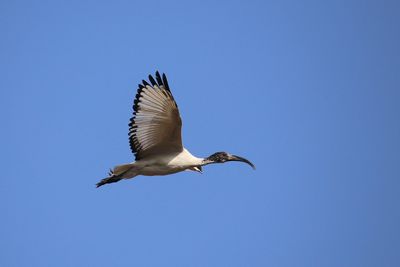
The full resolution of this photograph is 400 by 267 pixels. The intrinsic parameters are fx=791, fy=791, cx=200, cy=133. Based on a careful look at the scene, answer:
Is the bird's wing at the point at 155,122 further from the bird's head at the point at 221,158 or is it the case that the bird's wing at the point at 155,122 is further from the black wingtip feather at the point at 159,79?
the bird's head at the point at 221,158

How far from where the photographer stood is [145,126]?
15125 millimetres

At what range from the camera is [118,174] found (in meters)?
15.5

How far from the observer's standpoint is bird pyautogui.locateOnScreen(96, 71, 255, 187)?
14734mm

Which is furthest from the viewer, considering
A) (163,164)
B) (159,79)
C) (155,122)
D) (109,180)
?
(109,180)

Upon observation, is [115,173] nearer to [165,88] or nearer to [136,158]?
→ [136,158]

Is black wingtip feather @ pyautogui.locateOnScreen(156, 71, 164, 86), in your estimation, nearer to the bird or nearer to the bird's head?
the bird

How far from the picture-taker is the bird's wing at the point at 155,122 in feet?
Result: 48.2

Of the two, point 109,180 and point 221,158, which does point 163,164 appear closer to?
point 109,180

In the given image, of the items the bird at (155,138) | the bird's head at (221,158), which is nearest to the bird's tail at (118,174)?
the bird at (155,138)

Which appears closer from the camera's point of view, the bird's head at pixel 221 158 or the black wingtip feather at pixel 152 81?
the black wingtip feather at pixel 152 81

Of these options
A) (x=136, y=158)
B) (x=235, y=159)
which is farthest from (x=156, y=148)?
(x=235, y=159)

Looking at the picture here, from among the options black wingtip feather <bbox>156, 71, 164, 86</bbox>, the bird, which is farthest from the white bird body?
black wingtip feather <bbox>156, 71, 164, 86</bbox>

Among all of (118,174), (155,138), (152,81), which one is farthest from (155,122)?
(118,174)

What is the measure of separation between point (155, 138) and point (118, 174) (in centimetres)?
107
